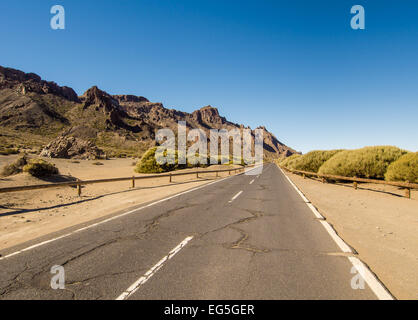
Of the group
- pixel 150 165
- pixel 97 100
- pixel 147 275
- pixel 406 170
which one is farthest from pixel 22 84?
pixel 406 170

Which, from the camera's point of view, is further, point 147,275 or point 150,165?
point 150,165

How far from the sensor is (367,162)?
15570mm

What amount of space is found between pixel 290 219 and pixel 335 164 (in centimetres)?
1382

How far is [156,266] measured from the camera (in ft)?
12.4

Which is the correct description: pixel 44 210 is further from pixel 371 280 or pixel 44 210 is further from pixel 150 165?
pixel 150 165

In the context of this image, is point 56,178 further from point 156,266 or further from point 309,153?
point 309,153

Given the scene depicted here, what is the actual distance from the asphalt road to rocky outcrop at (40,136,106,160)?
120ft

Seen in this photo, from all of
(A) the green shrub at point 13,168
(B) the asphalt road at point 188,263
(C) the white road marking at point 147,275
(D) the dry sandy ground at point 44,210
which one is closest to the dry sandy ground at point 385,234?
(B) the asphalt road at point 188,263

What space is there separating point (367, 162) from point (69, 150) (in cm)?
4277

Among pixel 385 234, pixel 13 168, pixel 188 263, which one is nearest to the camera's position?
pixel 188 263

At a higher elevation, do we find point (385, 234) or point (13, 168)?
point (13, 168)

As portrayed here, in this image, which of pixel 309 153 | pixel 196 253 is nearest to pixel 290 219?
pixel 196 253

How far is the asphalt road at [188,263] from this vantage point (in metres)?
3.05
